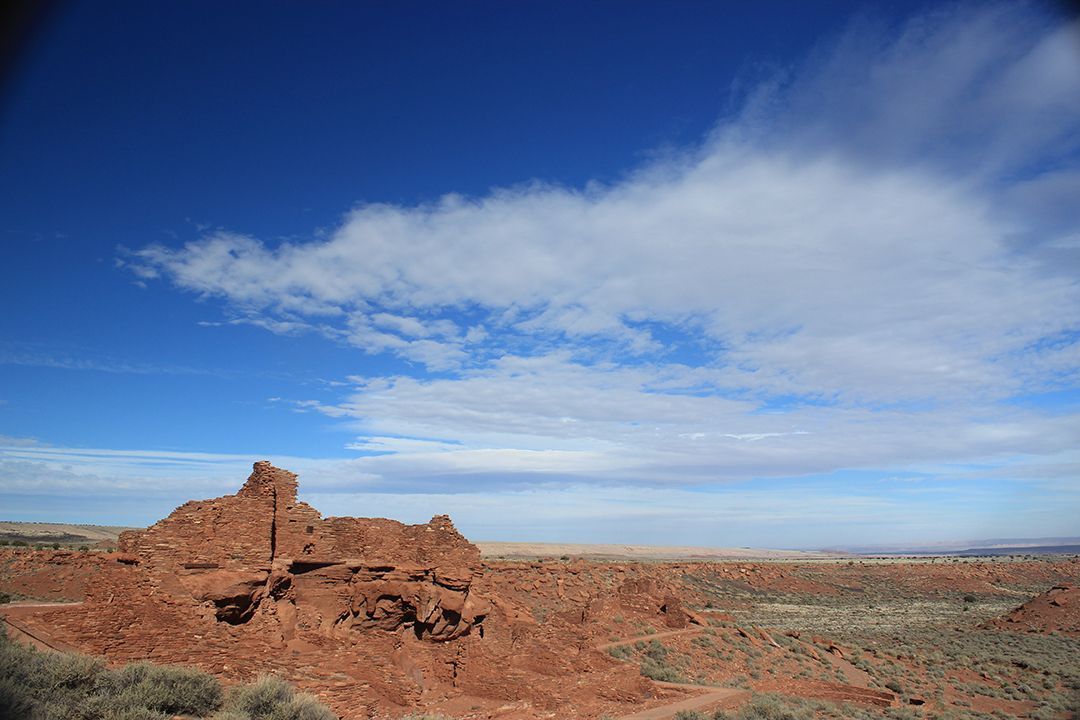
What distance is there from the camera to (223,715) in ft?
31.3

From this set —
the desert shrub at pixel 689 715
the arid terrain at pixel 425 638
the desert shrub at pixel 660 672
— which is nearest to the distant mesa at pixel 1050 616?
the arid terrain at pixel 425 638

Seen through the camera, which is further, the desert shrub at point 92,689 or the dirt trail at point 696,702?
the dirt trail at point 696,702

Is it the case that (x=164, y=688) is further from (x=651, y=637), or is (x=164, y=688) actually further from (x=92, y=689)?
(x=651, y=637)

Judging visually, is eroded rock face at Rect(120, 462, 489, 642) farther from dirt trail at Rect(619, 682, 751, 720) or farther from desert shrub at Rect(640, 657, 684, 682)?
desert shrub at Rect(640, 657, 684, 682)

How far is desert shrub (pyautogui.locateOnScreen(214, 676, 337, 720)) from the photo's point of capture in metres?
10.1

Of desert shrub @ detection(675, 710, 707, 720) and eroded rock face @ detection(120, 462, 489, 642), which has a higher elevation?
eroded rock face @ detection(120, 462, 489, 642)

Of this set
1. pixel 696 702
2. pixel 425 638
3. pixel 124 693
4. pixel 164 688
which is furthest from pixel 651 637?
pixel 124 693

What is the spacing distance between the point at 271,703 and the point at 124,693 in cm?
227

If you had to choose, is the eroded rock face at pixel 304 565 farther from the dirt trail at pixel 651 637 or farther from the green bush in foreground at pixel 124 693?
the dirt trail at pixel 651 637

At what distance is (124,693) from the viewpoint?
30.1ft

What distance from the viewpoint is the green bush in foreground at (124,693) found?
832cm

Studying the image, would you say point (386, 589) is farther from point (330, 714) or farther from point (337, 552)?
point (330, 714)

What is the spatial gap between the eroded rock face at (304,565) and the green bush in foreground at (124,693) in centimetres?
345

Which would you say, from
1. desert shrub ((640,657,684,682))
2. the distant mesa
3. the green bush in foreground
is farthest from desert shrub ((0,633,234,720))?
the distant mesa
